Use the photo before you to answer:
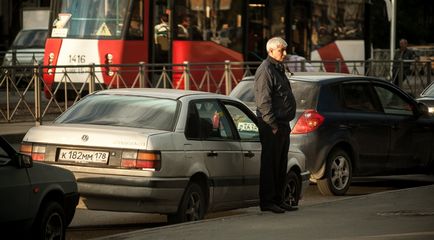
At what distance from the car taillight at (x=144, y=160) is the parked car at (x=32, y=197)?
1007 mm

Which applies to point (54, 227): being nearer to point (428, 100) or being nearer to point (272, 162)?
point (272, 162)

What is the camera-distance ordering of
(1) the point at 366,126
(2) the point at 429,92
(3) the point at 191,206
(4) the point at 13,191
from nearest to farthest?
(4) the point at 13,191, (3) the point at 191,206, (1) the point at 366,126, (2) the point at 429,92

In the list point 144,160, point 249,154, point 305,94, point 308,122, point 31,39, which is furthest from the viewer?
point 31,39

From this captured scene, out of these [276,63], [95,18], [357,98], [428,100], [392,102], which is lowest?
[428,100]

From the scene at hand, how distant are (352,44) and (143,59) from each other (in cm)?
794

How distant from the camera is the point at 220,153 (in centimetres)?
1183

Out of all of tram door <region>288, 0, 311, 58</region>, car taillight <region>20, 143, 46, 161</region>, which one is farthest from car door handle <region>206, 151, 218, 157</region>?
tram door <region>288, 0, 311, 58</region>

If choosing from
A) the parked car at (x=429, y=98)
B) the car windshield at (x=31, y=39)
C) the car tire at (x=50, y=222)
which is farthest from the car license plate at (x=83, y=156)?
the car windshield at (x=31, y=39)

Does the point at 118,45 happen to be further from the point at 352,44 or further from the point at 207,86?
the point at 352,44

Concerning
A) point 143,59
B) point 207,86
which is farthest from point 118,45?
point 207,86

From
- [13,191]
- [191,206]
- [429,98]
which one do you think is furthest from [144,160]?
[429,98]

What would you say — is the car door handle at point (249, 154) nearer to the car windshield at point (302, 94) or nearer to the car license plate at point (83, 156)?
the car license plate at point (83, 156)

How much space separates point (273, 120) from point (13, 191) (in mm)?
3461

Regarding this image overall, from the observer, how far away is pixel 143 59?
2770cm
